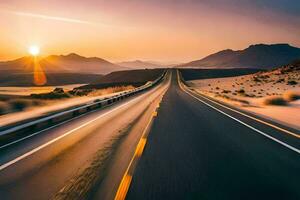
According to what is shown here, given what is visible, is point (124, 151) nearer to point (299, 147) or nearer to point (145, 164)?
point (145, 164)

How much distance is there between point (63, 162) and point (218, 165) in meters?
3.25

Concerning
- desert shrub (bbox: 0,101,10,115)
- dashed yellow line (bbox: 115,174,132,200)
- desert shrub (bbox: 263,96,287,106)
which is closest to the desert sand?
desert shrub (bbox: 263,96,287,106)

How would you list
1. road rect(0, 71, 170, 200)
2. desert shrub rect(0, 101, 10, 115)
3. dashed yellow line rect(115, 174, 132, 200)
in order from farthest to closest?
desert shrub rect(0, 101, 10, 115), road rect(0, 71, 170, 200), dashed yellow line rect(115, 174, 132, 200)

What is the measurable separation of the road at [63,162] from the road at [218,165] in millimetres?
610

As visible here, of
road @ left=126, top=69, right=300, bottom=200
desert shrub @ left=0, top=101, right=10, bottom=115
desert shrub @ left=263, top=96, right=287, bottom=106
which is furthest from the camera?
desert shrub @ left=263, top=96, right=287, bottom=106

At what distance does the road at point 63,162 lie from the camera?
5410 mm

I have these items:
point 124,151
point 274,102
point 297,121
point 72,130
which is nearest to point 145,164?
point 124,151

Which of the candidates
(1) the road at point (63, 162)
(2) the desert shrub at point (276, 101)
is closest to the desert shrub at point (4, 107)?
(1) the road at point (63, 162)

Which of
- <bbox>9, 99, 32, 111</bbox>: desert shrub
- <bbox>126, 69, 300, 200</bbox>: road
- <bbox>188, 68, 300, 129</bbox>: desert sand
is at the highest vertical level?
<bbox>126, 69, 300, 200</bbox>: road

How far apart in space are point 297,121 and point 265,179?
31.1 ft

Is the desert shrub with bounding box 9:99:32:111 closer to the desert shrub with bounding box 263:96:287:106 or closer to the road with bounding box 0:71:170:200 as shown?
the road with bounding box 0:71:170:200

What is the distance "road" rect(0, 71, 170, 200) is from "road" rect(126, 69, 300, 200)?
610 mm

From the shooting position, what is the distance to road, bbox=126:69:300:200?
204 inches

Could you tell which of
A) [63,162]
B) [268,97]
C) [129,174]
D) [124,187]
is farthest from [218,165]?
[268,97]
